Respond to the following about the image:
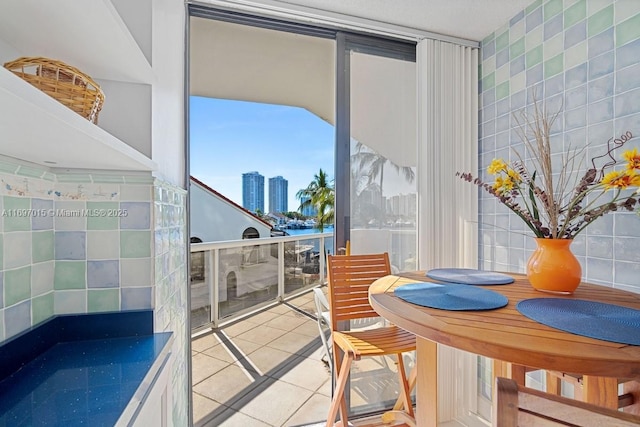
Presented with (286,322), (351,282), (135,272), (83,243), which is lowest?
(286,322)

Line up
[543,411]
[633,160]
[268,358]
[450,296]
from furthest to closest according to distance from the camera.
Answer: [268,358], [450,296], [633,160], [543,411]

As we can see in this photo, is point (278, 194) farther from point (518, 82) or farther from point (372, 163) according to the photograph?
point (518, 82)

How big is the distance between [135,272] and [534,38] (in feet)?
7.87

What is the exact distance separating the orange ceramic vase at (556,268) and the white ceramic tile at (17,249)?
5.71ft

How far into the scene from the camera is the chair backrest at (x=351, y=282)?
1.83 metres

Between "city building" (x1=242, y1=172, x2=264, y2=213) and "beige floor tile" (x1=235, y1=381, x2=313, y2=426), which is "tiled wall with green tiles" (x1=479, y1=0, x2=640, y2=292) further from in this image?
"city building" (x1=242, y1=172, x2=264, y2=213)

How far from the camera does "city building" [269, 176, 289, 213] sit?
391 cm

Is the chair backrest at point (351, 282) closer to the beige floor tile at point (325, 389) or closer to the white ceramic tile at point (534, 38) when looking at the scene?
the beige floor tile at point (325, 389)

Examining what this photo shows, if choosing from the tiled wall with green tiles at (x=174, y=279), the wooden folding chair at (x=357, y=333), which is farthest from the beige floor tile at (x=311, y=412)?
the tiled wall with green tiles at (x=174, y=279)

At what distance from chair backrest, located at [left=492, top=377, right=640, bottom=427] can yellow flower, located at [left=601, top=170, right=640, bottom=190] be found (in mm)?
854

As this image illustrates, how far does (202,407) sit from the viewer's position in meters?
2.11

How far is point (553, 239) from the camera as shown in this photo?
1.24 metres

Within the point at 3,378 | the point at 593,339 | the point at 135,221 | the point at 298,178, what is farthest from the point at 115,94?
the point at 298,178

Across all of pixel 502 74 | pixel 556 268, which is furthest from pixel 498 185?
pixel 502 74
